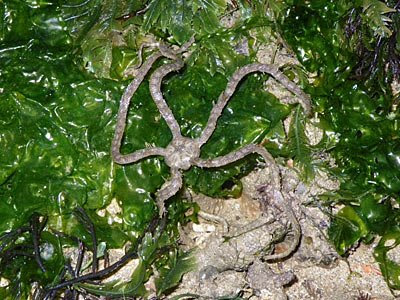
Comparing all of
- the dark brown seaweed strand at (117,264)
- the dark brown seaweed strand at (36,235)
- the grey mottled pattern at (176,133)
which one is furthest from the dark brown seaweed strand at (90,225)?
the grey mottled pattern at (176,133)

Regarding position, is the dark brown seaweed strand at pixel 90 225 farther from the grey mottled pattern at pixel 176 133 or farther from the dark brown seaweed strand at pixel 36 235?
the grey mottled pattern at pixel 176 133

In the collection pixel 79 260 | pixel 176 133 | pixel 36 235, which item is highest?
pixel 176 133

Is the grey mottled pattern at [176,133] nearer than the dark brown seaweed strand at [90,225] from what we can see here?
Yes

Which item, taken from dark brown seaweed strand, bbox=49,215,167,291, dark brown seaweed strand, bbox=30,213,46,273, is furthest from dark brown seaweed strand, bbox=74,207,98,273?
dark brown seaweed strand, bbox=30,213,46,273

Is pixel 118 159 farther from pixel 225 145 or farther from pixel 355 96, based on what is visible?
pixel 355 96

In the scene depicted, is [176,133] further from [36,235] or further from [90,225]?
[36,235]

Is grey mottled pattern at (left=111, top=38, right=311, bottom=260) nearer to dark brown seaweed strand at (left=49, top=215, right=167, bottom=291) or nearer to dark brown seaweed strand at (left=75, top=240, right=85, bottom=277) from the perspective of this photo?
dark brown seaweed strand at (left=49, top=215, right=167, bottom=291)

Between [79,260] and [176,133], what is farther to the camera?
[79,260]

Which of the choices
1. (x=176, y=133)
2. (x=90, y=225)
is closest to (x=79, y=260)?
(x=90, y=225)

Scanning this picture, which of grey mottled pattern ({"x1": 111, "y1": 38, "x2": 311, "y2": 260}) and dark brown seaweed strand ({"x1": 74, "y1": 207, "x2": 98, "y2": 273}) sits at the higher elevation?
grey mottled pattern ({"x1": 111, "y1": 38, "x2": 311, "y2": 260})
